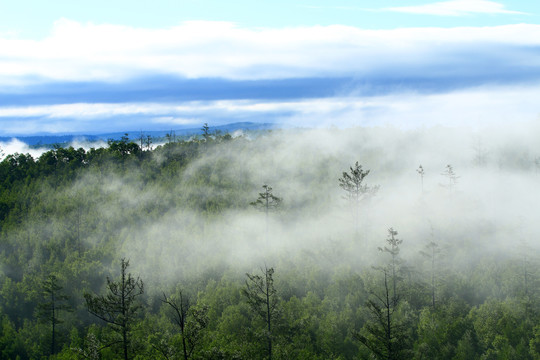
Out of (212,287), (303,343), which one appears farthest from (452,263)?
(212,287)

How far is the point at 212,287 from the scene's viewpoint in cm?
8975

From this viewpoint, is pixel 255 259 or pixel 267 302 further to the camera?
pixel 255 259

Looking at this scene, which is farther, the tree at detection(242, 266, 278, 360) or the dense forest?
the dense forest

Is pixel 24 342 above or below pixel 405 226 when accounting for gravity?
below

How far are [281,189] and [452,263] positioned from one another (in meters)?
75.9

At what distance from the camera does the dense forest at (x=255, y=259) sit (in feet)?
191

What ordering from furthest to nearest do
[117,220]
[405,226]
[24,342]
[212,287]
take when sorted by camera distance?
1. [117,220]
2. [405,226]
3. [212,287]
4. [24,342]

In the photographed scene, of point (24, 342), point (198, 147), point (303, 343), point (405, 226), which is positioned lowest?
point (24, 342)

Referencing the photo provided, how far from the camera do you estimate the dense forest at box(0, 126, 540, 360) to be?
58.2m

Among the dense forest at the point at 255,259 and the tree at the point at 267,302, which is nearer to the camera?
the tree at the point at 267,302

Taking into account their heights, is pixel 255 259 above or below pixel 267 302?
below

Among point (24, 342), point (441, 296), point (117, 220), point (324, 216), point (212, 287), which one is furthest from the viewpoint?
point (117, 220)

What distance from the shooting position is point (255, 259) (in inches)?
3915

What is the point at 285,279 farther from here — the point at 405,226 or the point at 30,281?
the point at 30,281
